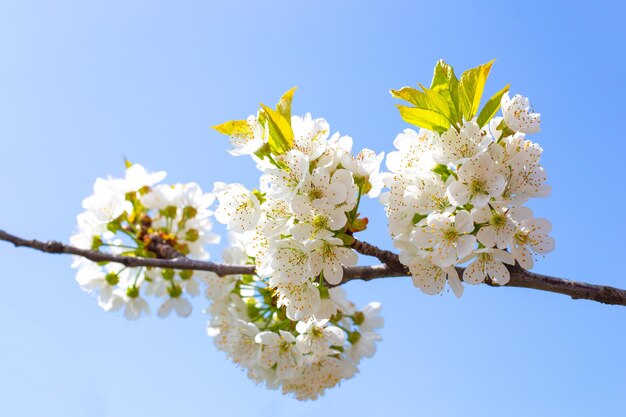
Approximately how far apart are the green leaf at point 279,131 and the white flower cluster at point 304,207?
0.11 ft

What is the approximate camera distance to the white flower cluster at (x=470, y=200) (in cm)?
251

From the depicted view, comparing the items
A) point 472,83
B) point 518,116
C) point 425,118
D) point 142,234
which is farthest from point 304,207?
point 142,234

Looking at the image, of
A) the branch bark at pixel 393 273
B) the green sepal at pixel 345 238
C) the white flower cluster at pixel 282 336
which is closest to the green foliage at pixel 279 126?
the green sepal at pixel 345 238

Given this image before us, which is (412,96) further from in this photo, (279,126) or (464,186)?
(279,126)

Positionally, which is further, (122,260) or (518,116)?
(122,260)

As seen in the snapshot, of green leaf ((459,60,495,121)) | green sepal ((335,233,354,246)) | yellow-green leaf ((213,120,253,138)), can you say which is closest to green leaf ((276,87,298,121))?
yellow-green leaf ((213,120,253,138))

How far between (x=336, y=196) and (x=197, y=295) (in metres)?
3.43

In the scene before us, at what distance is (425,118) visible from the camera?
2.67m

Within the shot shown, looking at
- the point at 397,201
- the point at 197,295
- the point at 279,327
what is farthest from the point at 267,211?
the point at 197,295

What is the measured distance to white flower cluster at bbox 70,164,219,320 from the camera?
495 cm

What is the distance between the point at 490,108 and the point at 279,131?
99 cm

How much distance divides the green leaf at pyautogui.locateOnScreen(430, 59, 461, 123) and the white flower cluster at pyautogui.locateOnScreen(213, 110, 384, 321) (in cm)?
42

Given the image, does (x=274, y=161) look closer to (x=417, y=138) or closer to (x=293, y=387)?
(x=417, y=138)

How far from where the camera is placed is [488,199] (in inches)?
95.5
